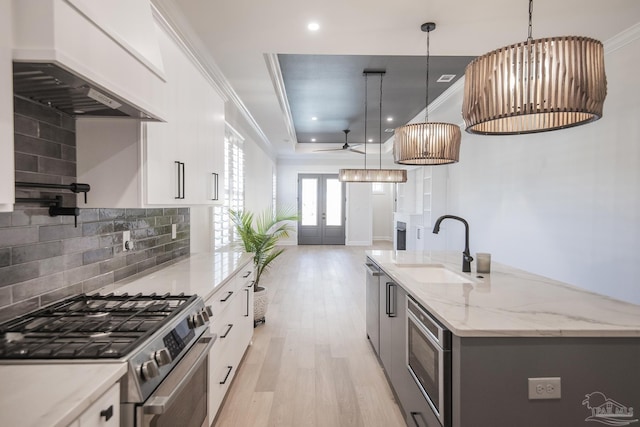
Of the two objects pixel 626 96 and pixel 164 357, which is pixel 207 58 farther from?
pixel 626 96

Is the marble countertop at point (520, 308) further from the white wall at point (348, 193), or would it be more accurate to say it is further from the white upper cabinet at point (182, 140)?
the white wall at point (348, 193)

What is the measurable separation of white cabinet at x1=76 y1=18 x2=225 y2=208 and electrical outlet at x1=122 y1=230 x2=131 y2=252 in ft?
1.33

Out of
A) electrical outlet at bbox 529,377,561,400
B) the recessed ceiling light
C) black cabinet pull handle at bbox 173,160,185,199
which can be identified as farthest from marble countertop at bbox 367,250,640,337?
the recessed ceiling light

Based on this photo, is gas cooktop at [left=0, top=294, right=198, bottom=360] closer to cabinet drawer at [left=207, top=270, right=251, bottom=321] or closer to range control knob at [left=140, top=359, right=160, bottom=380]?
range control knob at [left=140, top=359, right=160, bottom=380]

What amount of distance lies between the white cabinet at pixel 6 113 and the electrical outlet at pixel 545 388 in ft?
6.11

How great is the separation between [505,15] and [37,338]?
3.24 metres

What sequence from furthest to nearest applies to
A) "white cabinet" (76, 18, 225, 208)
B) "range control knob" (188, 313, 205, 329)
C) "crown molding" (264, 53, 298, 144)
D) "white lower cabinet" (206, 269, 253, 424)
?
1. "crown molding" (264, 53, 298, 144)
2. "white lower cabinet" (206, 269, 253, 424)
3. "white cabinet" (76, 18, 225, 208)
4. "range control knob" (188, 313, 205, 329)

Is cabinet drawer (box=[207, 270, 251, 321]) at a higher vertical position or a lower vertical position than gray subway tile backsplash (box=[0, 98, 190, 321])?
lower

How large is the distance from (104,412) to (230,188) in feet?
12.7

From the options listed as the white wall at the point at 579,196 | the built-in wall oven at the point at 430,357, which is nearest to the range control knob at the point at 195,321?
the built-in wall oven at the point at 430,357

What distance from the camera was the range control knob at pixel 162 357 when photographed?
1141 mm

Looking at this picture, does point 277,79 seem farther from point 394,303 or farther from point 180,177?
point 394,303

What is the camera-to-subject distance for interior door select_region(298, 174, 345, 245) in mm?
10445

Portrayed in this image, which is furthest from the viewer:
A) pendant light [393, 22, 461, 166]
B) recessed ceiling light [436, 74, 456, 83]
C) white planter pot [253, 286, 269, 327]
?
recessed ceiling light [436, 74, 456, 83]
